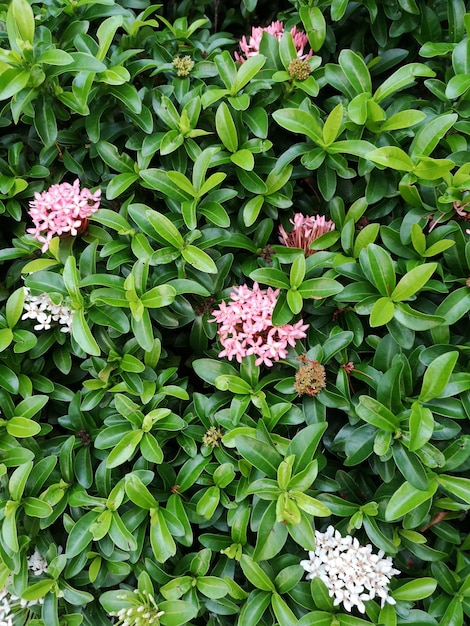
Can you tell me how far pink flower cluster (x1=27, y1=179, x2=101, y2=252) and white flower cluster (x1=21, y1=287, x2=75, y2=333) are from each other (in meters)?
0.13

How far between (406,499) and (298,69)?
3.55ft

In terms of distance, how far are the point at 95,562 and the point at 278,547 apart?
45 cm

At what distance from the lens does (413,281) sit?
3.60 ft

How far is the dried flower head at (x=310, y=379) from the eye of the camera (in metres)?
1.15

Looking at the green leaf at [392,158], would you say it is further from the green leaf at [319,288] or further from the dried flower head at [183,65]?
the dried flower head at [183,65]

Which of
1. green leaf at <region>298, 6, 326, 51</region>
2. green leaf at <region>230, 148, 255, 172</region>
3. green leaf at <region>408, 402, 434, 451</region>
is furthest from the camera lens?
green leaf at <region>298, 6, 326, 51</region>

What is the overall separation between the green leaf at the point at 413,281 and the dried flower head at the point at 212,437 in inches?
20.6

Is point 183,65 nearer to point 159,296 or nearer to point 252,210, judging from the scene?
point 252,210

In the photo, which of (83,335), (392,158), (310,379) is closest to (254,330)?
(310,379)

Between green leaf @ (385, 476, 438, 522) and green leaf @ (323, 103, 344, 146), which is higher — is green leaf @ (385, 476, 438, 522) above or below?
below

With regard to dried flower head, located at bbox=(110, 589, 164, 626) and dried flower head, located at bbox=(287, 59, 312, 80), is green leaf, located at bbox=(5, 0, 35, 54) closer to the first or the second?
dried flower head, located at bbox=(287, 59, 312, 80)

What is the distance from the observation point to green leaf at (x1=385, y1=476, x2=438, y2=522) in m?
1.05

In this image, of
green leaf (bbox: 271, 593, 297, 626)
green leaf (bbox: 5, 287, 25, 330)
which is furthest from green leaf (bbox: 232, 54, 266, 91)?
green leaf (bbox: 271, 593, 297, 626)

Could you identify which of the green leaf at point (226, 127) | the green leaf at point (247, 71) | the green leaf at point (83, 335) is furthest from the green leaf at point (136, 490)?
the green leaf at point (247, 71)
